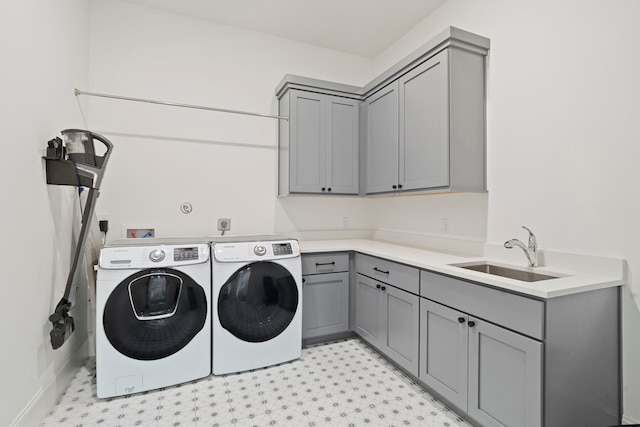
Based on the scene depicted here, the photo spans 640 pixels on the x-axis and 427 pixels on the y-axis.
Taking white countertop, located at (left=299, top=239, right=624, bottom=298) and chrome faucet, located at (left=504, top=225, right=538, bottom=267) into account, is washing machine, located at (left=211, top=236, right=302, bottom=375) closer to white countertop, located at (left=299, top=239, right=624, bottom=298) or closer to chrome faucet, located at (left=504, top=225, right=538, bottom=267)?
white countertop, located at (left=299, top=239, right=624, bottom=298)

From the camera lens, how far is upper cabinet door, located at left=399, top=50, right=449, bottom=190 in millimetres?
2129

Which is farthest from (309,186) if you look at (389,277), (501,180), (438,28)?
(438,28)

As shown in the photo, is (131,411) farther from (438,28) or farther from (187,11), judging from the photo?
(438,28)

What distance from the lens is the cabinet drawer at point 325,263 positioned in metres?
2.58

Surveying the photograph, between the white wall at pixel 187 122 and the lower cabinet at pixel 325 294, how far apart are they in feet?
2.29

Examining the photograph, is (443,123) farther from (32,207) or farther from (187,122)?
(32,207)

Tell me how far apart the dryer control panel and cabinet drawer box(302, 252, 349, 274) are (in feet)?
0.75

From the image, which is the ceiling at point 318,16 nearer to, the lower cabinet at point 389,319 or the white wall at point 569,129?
the white wall at point 569,129

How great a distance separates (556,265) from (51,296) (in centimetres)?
295

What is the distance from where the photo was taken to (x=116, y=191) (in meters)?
2.57

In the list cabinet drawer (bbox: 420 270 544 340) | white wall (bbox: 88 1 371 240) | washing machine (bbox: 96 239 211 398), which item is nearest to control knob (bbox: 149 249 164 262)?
washing machine (bbox: 96 239 211 398)

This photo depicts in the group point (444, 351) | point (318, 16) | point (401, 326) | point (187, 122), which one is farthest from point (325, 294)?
point (318, 16)

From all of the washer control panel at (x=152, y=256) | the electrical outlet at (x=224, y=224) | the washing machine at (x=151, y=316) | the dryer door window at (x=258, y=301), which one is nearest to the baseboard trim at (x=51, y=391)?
the washing machine at (x=151, y=316)

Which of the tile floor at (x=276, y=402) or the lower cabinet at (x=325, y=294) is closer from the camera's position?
the tile floor at (x=276, y=402)
